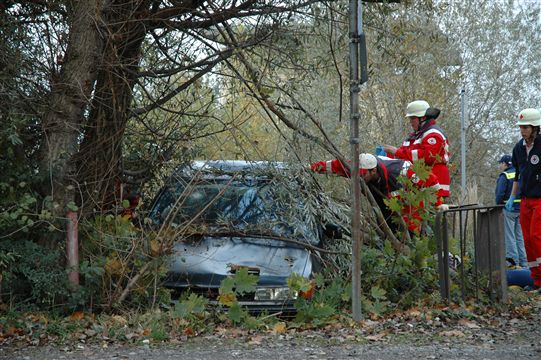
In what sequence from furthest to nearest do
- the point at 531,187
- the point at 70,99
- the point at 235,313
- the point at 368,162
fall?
the point at 531,187 < the point at 368,162 < the point at 70,99 < the point at 235,313

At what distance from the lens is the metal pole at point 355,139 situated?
7.68 meters

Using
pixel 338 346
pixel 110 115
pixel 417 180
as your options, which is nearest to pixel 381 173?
pixel 417 180

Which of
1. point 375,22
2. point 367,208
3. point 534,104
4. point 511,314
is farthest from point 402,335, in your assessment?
point 534,104

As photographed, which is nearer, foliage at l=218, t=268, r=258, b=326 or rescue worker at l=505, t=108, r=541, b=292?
foliage at l=218, t=268, r=258, b=326

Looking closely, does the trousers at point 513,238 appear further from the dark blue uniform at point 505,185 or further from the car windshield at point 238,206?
the car windshield at point 238,206

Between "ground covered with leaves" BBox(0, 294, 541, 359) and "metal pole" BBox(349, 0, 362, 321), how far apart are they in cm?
32

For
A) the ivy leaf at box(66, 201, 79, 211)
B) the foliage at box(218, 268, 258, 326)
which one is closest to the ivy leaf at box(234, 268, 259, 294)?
the foliage at box(218, 268, 258, 326)

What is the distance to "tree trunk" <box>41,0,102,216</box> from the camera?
27.7ft

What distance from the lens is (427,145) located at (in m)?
10.7

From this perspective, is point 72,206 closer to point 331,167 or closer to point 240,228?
point 240,228

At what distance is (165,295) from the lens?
8133mm

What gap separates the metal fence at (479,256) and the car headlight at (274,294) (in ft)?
6.07

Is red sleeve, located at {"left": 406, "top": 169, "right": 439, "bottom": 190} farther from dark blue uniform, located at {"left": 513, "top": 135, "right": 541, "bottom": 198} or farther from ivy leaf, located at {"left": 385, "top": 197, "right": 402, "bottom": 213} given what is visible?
dark blue uniform, located at {"left": 513, "top": 135, "right": 541, "bottom": 198}

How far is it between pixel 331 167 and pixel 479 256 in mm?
1932
